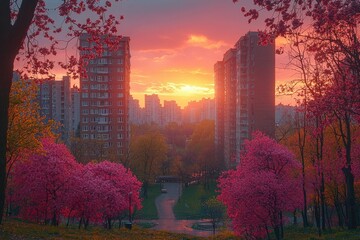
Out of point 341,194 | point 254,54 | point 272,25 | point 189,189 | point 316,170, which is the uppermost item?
point 254,54

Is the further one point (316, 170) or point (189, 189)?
point (189, 189)

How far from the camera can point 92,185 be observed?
21.9 metres

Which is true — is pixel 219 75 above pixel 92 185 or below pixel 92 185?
above

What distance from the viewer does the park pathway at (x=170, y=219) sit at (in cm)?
3528

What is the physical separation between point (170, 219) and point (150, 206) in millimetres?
6696

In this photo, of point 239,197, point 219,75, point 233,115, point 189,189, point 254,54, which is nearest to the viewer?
point 239,197

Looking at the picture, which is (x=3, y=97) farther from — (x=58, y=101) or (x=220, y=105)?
(x=58, y=101)

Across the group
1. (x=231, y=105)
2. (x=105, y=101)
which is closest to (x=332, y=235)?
(x=105, y=101)

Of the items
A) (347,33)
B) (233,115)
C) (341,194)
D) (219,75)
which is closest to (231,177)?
(341,194)

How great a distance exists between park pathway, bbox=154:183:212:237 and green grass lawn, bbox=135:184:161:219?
624 millimetres

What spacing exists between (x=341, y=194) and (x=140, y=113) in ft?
483

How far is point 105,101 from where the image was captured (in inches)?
2146

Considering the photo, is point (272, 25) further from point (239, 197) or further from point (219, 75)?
point (219, 75)

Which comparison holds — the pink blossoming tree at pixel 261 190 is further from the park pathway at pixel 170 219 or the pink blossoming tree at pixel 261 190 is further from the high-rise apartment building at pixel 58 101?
the high-rise apartment building at pixel 58 101
